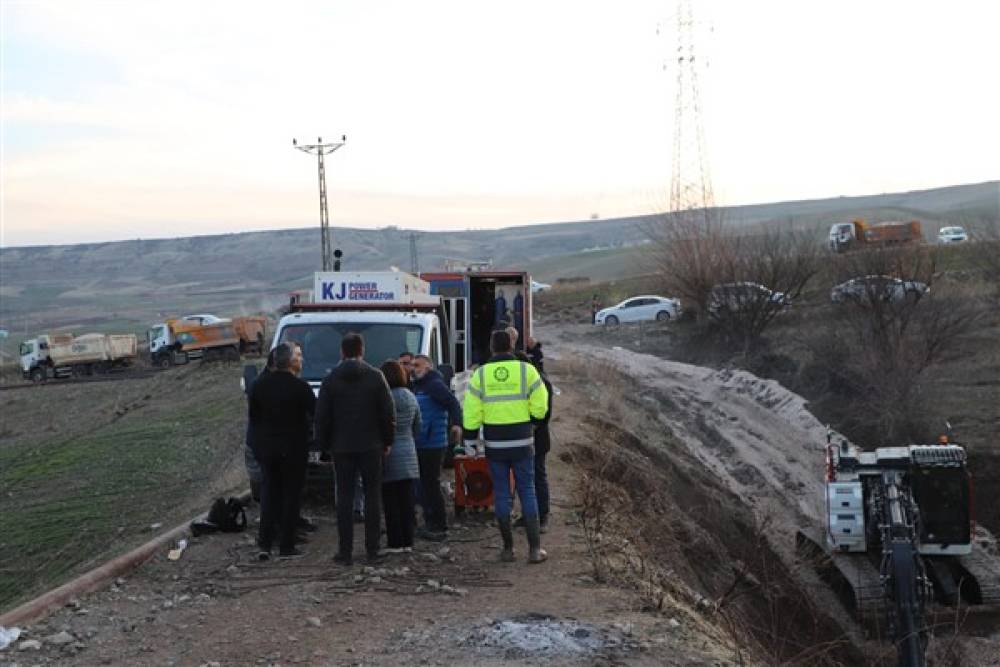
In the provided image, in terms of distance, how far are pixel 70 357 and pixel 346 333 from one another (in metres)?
46.0

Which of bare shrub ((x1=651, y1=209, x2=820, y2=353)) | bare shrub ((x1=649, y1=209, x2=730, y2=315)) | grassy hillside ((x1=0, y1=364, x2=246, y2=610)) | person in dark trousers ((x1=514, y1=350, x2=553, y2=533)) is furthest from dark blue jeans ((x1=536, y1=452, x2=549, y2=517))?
bare shrub ((x1=649, y1=209, x2=730, y2=315))

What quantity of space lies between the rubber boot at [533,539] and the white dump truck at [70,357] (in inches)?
1945

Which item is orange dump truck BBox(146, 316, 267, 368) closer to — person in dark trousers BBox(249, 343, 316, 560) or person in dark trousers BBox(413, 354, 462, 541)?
person in dark trousers BBox(413, 354, 462, 541)

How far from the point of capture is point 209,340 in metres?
53.2

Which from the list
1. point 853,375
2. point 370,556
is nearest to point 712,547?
point 370,556

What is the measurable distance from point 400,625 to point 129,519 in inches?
440

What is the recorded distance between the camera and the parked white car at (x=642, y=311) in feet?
172

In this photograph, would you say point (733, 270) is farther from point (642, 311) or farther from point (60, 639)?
point (60, 639)

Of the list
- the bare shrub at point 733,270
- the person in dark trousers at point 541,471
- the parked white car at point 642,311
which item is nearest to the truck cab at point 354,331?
the person in dark trousers at point 541,471

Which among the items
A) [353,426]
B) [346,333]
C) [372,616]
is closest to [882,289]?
[346,333]

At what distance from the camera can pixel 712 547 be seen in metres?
16.1

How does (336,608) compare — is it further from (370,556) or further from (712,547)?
(712,547)

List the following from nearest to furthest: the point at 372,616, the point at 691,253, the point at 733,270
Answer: the point at 372,616, the point at 733,270, the point at 691,253

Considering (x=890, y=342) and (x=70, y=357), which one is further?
(x=70, y=357)
